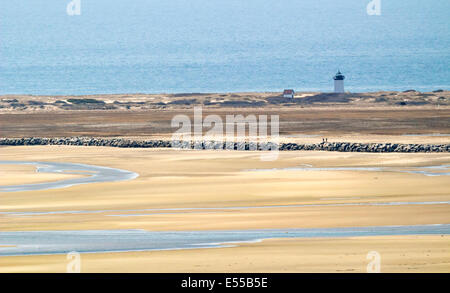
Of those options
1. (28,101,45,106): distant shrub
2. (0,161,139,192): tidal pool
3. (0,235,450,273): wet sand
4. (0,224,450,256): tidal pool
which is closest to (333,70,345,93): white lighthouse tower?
(28,101,45,106): distant shrub

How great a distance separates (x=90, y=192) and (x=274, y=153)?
476 inches

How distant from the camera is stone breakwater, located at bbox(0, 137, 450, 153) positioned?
33.6m

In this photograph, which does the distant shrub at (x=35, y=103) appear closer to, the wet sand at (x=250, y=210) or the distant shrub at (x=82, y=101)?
the distant shrub at (x=82, y=101)

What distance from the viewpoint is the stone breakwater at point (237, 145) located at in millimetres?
33625

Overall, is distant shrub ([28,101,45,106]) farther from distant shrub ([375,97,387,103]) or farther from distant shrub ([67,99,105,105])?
distant shrub ([375,97,387,103])

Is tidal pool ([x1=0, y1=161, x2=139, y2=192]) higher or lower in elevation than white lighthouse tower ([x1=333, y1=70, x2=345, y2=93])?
higher

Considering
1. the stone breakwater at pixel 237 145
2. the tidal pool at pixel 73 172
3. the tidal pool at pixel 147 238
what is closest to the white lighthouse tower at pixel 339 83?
the stone breakwater at pixel 237 145

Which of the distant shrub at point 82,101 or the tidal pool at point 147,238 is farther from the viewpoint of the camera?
the distant shrub at point 82,101

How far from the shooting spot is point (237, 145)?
119 feet

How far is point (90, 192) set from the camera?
76.0 ft

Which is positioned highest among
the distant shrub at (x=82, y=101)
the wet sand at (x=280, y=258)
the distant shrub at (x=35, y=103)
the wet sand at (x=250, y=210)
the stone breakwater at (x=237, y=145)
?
the wet sand at (x=280, y=258)

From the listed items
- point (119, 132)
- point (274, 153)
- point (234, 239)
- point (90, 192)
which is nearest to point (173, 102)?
point (119, 132)

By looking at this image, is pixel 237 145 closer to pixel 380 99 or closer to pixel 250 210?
pixel 250 210

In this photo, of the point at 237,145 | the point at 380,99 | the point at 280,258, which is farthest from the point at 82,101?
the point at 280,258
